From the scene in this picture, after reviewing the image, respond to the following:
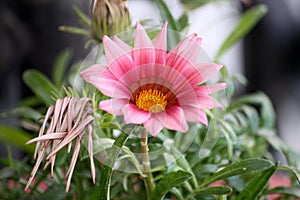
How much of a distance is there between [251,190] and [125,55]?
0.19 m

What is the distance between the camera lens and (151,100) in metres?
0.40

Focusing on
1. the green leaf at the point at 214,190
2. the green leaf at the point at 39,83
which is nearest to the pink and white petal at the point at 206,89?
the green leaf at the point at 214,190

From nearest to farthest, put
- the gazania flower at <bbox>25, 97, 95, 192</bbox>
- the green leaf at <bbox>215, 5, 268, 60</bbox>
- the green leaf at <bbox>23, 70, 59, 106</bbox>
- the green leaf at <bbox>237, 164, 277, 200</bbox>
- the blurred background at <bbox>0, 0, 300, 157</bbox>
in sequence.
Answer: the gazania flower at <bbox>25, 97, 95, 192</bbox>, the green leaf at <bbox>237, 164, 277, 200</bbox>, the green leaf at <bbox>23, 70, 59, 106</bbox>, the green leaf at <bbox>215, 5, 268, 60</bbox>, the blurred background at <bbox>0, 0, 300, 157</bbox>

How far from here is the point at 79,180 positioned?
21.7 inches

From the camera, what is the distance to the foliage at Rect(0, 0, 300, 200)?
434mm

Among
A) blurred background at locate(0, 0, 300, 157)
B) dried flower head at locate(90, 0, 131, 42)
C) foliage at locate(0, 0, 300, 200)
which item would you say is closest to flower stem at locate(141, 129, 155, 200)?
foliage at locate(0, 0, 300, 200)

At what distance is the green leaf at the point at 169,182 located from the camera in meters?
A: 0.45

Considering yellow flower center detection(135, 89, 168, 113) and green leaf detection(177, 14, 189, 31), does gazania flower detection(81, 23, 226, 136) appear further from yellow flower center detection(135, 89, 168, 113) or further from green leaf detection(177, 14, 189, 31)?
green leaf detection(177, 14, 189, 31)

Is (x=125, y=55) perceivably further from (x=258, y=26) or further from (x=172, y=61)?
(x=258, y=26)

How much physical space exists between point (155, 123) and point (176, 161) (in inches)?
4.6

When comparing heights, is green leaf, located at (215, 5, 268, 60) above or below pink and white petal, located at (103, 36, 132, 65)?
below

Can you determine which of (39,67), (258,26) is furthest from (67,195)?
(258,26)

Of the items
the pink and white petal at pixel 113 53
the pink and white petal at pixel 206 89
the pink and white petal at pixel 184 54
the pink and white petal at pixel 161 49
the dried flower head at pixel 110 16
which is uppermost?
the dried flower head at pixel 110 16

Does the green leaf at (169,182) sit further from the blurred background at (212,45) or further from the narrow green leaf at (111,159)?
the blurred background at (212,45)
